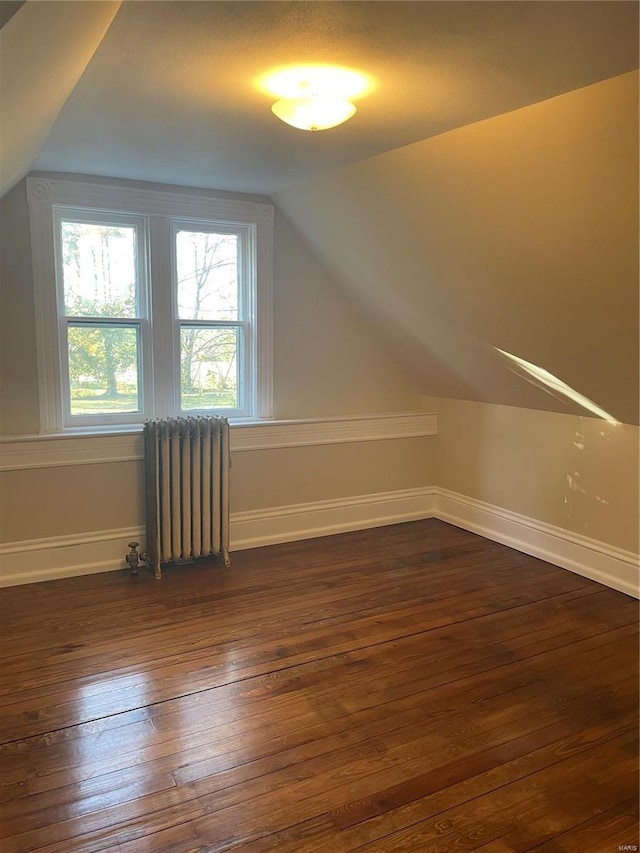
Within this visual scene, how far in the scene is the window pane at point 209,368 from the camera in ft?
13.2

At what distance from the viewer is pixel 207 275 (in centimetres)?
402

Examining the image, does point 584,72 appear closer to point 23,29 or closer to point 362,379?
point 23,29

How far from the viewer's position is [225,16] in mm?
1638

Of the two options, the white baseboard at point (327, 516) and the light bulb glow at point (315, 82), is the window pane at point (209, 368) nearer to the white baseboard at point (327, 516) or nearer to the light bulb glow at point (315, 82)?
the white baseboard at point (327, 516)

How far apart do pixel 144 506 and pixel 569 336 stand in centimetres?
262

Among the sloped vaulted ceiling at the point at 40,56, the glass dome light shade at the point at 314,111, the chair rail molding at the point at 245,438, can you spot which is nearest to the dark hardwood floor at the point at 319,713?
the chair rail molding at the point at 245,438

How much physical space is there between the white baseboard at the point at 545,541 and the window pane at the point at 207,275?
2.17 meters

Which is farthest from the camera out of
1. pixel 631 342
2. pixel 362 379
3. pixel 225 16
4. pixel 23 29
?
pixel 362 379

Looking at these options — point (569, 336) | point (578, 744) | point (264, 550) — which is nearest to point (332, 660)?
point (578, 744)

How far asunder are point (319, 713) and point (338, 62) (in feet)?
7.50

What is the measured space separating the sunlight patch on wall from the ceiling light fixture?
5.90 ft

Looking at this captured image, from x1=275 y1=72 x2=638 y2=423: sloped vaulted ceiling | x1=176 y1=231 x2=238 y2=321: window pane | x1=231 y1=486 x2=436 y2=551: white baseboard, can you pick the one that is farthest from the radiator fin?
x1=275 y1=72 x2=638 y2=423: sloped vaulted ceiling

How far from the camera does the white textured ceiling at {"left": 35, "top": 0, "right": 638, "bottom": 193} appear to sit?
1.60m

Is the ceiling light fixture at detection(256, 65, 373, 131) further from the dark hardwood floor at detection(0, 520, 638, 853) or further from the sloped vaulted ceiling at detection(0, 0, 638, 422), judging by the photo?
the dark hardwood floor at detection(0, 520, 638, 853)
